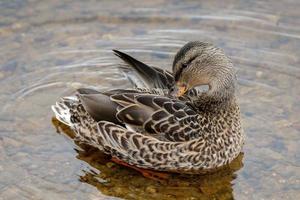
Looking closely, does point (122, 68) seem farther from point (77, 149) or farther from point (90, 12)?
point (90, 12)

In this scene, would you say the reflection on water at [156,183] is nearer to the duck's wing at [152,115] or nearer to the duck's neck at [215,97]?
the duck's wing at [152,115]

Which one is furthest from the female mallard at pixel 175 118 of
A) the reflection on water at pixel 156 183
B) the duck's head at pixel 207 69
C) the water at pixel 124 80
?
the water at pixel 124 80

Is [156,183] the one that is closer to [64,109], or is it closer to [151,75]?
[151,75]

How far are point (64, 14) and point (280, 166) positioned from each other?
408 centimetres

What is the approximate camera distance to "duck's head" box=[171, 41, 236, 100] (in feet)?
23.0

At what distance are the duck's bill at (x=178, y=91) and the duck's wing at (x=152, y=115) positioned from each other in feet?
0.51

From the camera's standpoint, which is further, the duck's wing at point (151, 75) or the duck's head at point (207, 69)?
the duck's wing at point (151, 75)

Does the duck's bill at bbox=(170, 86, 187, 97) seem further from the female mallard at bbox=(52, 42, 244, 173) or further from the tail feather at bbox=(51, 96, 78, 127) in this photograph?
the tail feather at bbox=(51, 96, 78, 127)

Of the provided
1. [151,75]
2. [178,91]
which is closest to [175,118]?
[178,91]

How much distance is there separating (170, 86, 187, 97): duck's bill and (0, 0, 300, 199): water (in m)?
0.85

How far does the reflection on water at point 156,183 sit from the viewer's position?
6.82 m

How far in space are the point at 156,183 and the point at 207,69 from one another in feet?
4.20

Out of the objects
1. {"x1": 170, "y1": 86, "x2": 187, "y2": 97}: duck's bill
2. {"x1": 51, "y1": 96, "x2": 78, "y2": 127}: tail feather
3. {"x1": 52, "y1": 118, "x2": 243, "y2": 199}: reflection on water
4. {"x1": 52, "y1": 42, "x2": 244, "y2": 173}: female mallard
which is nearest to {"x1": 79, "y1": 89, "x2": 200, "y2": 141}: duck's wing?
{"x1": 52, "y1": 42, "x2": 244, "y2": 173}: female mallard

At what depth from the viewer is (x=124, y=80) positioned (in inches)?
334
